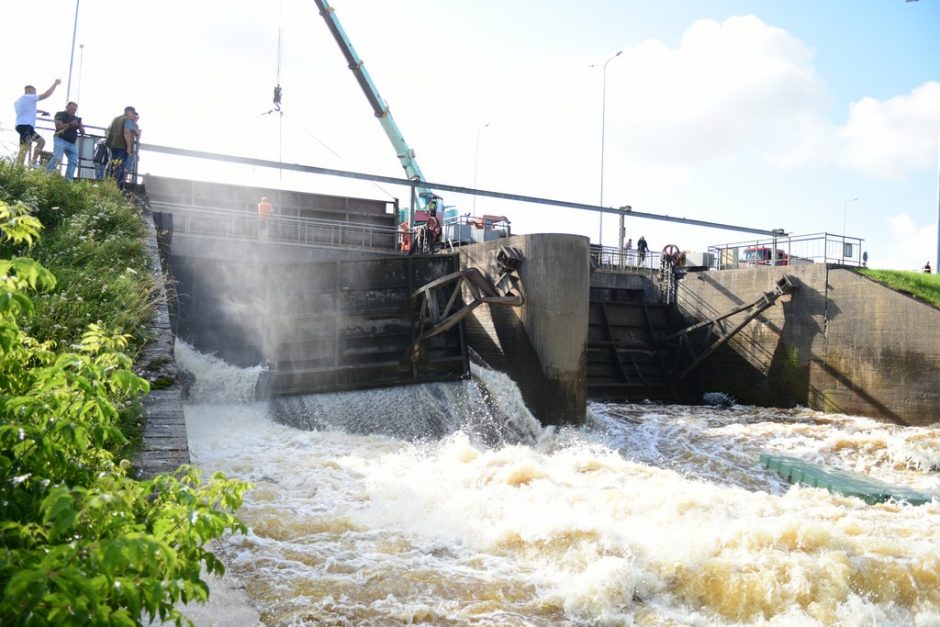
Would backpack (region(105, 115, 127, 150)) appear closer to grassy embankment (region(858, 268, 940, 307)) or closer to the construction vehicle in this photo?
the construction vehicle

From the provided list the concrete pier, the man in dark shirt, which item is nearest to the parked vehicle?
the concrete pier

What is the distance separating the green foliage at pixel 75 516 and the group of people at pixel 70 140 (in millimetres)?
9493

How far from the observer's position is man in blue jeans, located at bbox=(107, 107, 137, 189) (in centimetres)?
1172

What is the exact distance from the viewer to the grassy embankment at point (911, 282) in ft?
49.1

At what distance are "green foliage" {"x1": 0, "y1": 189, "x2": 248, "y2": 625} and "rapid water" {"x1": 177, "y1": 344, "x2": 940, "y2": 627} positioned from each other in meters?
2.26

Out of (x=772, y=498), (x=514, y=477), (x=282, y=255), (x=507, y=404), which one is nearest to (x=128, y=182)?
(x=282, y=255)

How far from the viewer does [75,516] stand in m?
1.87

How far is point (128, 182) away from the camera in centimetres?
1222

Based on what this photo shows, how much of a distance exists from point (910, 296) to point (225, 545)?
15392mm

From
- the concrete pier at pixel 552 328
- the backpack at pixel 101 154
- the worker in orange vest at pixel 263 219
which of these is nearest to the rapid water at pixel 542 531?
the concrete pier at pixel 552 328

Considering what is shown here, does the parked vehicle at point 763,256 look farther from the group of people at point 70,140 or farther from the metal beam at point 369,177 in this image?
the group of people at point 70,140

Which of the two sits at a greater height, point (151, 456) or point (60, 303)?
point (60, 303)

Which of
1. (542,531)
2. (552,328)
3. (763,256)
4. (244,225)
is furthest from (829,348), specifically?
(244,225)

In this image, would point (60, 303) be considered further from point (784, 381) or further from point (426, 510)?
point (784, 381)
